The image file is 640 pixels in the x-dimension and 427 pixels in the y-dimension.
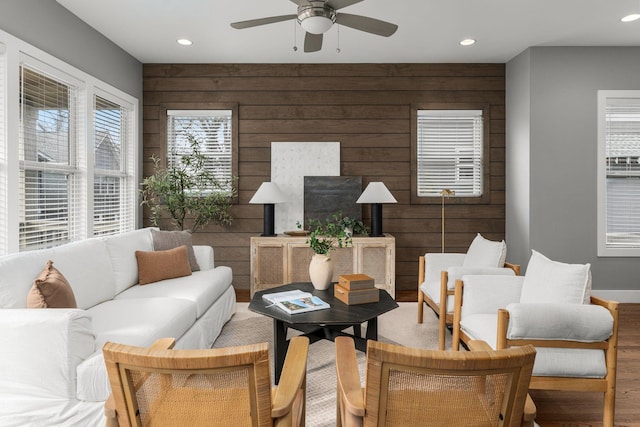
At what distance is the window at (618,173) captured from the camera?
168 inches

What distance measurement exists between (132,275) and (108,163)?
1581 millimetres

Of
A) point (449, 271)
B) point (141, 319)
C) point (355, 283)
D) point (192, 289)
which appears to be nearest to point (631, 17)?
point (449, 271)

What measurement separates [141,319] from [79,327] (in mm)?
520

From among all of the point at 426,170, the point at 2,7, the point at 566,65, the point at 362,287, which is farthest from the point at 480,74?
the point at 2,7

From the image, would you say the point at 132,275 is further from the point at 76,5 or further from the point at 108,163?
the point at 76,5

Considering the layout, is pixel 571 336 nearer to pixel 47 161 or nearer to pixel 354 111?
pixel 354 111

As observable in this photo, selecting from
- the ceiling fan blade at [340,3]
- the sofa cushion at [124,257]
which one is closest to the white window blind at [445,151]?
the ceiling fan blade at [340,3]

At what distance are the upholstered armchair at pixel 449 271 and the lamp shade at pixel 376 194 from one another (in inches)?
36.5

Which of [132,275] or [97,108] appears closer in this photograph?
[132,275]

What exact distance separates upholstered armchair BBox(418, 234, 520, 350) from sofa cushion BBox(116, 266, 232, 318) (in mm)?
1820

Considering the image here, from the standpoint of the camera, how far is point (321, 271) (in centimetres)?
298

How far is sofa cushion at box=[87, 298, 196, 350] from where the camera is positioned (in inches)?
82.0

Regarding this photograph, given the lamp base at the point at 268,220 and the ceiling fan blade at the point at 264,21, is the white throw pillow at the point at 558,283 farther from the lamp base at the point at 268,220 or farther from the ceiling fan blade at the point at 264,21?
the lamp base at the point at 268,220

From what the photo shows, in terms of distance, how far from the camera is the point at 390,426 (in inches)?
43.0
